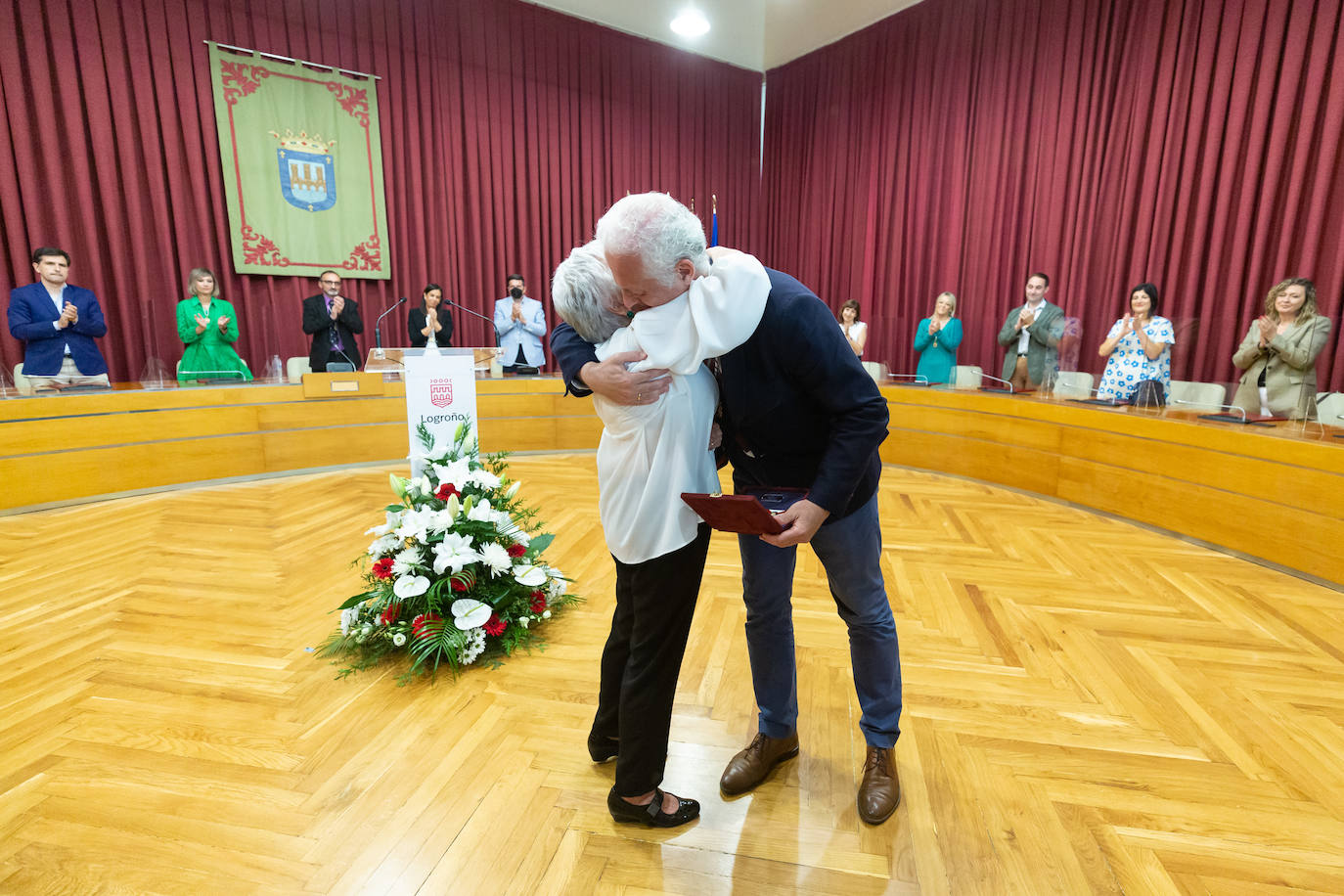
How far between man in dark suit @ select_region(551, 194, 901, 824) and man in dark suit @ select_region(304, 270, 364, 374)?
4.57 m

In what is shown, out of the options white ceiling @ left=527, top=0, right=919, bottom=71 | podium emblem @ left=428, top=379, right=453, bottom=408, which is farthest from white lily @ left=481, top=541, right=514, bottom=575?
white ceiling @ left=527, top=0, right=919, bottom=71

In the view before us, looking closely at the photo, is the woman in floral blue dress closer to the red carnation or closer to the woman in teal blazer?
the woman in teal blazer

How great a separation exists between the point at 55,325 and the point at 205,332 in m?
0.84

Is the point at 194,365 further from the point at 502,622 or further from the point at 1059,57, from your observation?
the point at 1059,57

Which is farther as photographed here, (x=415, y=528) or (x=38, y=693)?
(x=415, y=528)

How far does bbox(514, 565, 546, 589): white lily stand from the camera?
7.68 ft

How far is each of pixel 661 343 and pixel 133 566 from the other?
3251 mm

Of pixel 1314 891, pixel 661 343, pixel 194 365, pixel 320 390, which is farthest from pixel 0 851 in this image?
pixel 194 365

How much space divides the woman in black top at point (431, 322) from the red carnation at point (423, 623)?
3709mm

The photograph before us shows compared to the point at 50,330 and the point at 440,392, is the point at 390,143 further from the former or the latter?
the point at 440,392

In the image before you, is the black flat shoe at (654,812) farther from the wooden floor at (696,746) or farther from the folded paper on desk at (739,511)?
the folded paper on desk at (739,511)

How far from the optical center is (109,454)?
4004 millimetres

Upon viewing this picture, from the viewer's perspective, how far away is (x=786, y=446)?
131 cm

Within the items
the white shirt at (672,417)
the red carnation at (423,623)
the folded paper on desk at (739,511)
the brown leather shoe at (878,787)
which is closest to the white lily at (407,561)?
the red carnation at (423,623)
